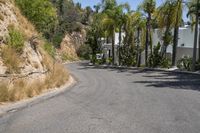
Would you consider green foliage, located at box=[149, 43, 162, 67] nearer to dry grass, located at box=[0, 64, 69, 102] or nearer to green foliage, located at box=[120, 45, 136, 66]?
green foliage, located at box=[120, 45, 136, 66]

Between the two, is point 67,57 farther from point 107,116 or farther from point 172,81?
point 107,116

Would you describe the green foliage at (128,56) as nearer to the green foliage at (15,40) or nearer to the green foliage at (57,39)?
the green foliage at (57,39)

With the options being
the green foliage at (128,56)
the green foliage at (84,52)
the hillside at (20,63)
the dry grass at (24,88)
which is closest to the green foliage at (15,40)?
the hillside at (20,63)

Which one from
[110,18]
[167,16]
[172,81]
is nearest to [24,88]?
[172,81]

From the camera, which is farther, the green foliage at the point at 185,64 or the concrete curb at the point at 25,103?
the green foliage at the point at 185,64

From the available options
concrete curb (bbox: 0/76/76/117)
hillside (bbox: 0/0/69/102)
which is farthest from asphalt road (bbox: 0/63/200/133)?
hillside (bbox: 0/0/69/102)

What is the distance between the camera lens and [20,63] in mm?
19859

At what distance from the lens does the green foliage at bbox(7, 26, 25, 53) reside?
65.9ft

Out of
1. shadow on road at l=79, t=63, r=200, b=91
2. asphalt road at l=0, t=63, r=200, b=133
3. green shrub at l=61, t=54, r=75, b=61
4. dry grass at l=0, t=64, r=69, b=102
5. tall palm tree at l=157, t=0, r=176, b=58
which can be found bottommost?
green shrub at l=61, t=54, r=75, b=61

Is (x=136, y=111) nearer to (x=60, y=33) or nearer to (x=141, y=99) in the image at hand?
(x=141, y=99)

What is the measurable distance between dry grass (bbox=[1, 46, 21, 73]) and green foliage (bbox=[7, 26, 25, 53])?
674 mm

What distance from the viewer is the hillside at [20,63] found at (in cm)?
1725

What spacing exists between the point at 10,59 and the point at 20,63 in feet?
3.75

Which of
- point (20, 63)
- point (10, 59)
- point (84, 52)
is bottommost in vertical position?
point (84, 52)
